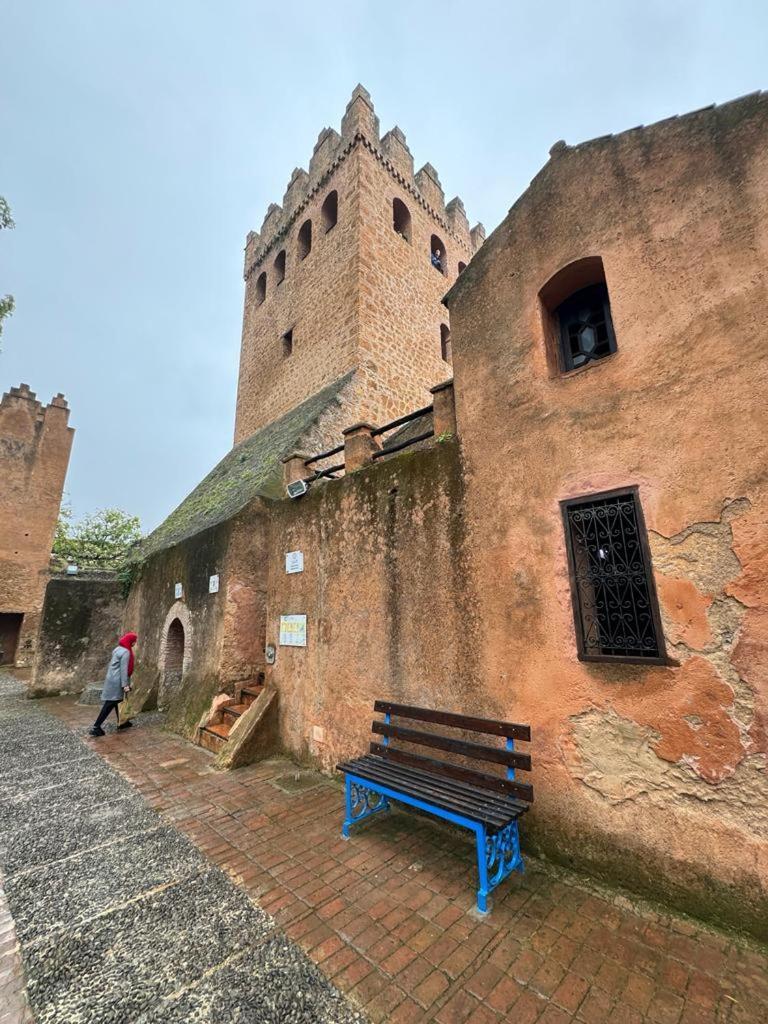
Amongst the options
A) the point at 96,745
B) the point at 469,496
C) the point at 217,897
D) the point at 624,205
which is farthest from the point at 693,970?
the point at 96,745

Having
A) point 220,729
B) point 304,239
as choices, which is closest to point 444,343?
point 304,239

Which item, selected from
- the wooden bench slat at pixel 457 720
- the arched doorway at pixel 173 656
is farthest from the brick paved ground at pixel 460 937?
the arched doorway at pixel 173 656

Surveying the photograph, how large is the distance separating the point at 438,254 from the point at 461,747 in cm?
1543

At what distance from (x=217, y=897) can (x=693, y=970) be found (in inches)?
112

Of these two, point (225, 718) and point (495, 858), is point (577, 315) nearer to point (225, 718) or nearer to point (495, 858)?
point (495, 858)

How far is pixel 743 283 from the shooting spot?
2844 millimetres

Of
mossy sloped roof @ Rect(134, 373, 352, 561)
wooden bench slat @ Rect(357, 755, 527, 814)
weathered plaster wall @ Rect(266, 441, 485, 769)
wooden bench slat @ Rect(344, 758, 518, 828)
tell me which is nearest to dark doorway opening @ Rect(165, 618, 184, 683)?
mossy sloped roof @ Rect(134, 373, 352, 561)

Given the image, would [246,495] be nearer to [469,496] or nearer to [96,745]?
[96,745]

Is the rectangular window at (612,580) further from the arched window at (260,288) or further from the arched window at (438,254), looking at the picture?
the arched window at (260,288)

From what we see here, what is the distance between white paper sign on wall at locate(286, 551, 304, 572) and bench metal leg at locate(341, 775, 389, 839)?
9.06 ft

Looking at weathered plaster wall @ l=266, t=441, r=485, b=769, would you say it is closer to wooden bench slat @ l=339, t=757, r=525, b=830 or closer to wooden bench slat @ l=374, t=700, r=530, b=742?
wooden bench slat @ l=374, t=700, r=530, b=742

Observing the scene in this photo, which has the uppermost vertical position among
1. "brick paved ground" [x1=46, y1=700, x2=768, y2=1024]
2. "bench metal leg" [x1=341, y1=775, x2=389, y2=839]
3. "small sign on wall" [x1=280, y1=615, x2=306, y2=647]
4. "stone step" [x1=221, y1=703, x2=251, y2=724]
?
"small sign on wall" [x1=280, y1=615, x2=306, y2=647]

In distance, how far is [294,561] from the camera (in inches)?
233

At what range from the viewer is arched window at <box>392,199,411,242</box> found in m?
12.6
